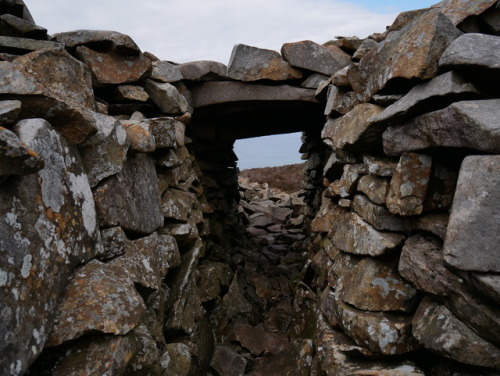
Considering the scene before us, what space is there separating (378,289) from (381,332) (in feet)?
1.65

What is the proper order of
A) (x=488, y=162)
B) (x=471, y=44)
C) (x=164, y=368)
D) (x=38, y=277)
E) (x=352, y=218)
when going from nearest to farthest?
(x=38, y=277) → (x=488, y=162) → (x=471, y=44) → (x=164, y=368) → (x=352, y=218)

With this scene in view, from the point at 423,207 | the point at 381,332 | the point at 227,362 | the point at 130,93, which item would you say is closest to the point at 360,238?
the point at 423,207

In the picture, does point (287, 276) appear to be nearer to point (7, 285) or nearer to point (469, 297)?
→ point (469, 297)

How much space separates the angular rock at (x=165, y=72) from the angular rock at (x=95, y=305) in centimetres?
442

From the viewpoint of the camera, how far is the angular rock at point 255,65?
799 cm

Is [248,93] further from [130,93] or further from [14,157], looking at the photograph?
[14,157]

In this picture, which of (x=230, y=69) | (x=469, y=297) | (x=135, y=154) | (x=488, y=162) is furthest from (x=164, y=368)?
(x=230, y=69)

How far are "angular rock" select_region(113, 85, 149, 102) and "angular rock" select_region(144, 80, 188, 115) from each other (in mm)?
268

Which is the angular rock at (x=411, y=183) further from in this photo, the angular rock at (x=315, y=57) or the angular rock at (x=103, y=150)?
the angular rock at (x=315, y=57)

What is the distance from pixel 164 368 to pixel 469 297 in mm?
3264

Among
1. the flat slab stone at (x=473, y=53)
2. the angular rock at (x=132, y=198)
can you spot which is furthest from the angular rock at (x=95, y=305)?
the flat slab stone at (x=473, y=53)

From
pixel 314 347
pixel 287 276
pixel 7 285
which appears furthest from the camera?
pixel 287 276

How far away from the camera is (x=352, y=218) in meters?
5.38

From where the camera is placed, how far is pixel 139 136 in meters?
4.88
